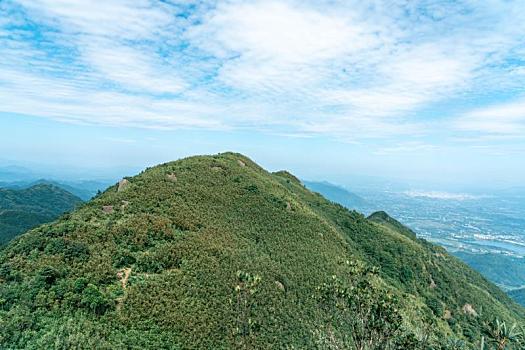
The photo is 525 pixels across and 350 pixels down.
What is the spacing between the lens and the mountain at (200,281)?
3212cm

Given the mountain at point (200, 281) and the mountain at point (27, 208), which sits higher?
the mountain at point (200, 281)

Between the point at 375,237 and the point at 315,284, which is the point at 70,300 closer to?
the point at 315,284

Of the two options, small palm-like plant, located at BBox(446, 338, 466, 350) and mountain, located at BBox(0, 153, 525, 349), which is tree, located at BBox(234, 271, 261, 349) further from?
small palm-like plant, located at BBox(446, 338, 466, 350)

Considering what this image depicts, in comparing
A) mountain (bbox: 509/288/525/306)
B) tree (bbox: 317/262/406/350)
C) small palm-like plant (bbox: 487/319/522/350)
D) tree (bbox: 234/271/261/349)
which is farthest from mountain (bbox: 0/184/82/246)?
mountain (bbox: 509/288/525/306)

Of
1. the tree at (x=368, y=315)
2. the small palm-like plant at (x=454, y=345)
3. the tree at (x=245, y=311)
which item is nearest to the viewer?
the tree at (x=368, y=315)

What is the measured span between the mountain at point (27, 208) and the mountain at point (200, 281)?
7537cm

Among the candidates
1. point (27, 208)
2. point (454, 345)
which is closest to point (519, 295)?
point (454, 345)

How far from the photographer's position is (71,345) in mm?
27844

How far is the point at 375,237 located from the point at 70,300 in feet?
243

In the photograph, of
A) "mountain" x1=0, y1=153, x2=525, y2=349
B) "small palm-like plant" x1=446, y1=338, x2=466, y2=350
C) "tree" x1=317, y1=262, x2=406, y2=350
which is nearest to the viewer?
"mountain" x1=0, y1=153, x2=525, y2=349

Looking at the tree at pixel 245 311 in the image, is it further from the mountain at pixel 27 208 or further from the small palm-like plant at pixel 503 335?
the mountain at pixel 27 208

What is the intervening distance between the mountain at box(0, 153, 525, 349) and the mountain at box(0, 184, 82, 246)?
75369 millimetres

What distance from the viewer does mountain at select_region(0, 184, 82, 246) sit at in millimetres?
116312

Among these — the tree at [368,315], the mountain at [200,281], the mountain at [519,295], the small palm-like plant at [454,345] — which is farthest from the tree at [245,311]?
the mountain at [519,295]
